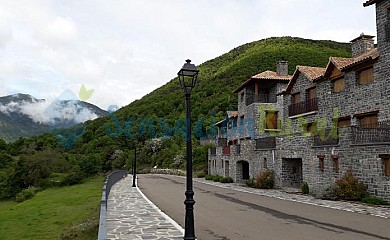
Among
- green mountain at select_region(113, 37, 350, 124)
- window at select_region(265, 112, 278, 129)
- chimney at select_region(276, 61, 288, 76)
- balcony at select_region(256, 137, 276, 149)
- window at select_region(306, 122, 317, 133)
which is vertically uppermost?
green mountain at select_region(113, 37, 350, 124)

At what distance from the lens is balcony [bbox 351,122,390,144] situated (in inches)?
639

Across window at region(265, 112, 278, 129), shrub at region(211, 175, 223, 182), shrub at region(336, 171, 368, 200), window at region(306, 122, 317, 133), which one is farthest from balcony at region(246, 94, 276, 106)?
shrub at region(336, 171, 368, 200)

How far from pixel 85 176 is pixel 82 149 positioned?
28778 mm

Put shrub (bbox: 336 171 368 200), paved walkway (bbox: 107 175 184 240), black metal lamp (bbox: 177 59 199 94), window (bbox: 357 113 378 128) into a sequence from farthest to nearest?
window (bbox: 357 113 378 128) → shrub (bbox: 336 171 368 200) → paved walkway (bbox: 107 175 184 240) → black metal lamp (bbox: 177 59 199 94)

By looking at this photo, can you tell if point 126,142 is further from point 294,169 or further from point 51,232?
point 51,232

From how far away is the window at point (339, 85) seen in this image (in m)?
22.3

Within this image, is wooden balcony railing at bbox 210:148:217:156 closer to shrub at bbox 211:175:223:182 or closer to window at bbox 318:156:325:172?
shrub at bbox 211:175:223:182

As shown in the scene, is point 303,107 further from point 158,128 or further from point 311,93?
point 158,128

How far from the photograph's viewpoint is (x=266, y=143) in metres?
27.3

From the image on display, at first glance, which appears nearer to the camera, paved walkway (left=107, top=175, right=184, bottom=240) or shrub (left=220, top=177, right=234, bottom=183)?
paved walkway (left=107, top=175, right=184, bottom=240)

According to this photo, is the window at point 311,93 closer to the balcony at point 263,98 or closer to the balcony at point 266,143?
the balcony at point 266,143

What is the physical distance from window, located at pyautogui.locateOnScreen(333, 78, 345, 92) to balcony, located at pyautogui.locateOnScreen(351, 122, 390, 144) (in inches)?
173

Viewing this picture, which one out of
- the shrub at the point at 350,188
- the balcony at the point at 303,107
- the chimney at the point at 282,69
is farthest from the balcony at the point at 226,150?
the shrub at the point at 350,188

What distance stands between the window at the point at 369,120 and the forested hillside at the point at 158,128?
95.0 feet
